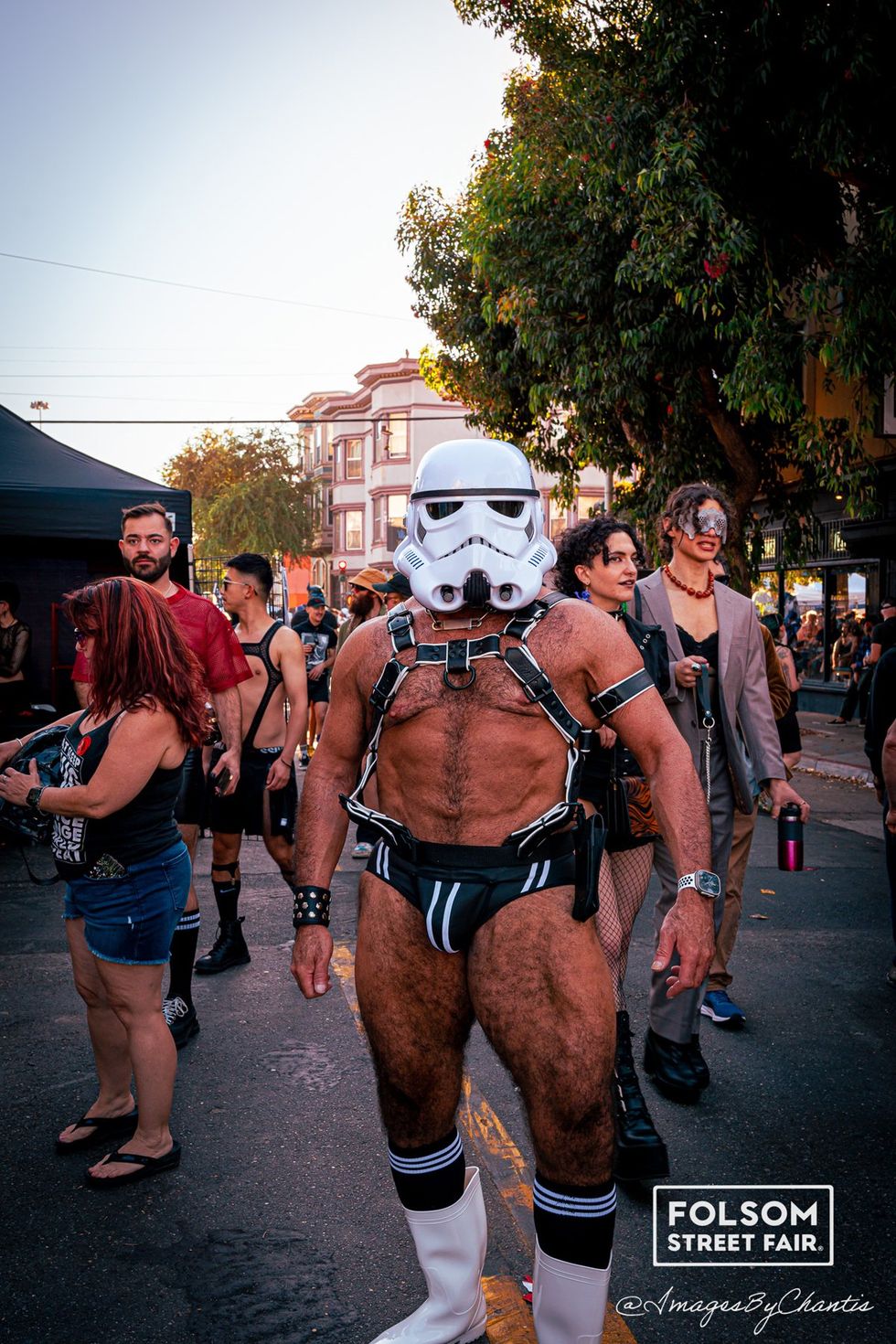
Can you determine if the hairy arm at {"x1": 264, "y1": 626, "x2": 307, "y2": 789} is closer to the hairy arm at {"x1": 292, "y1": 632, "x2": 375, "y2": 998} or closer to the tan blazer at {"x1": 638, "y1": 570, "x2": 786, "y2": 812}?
the tan blazer at {"x1": 638, "y1": 570, "x2": 786, "y2": 812}

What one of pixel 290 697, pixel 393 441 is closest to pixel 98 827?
pixel 290 697

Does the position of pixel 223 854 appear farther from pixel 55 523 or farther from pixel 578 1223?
pixel 55 523

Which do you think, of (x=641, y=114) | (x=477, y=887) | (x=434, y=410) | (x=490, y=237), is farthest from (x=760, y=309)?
(x=434, y=410)

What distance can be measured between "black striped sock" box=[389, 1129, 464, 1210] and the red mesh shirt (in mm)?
3022

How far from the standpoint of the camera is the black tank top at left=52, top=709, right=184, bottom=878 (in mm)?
3689

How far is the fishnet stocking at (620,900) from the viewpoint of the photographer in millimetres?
3711

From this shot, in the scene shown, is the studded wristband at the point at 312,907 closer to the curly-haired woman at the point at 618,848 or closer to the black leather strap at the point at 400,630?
the black leather strap at the point at 400,630

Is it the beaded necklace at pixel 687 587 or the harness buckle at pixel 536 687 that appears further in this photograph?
the beaded necklace at pixel 687 587

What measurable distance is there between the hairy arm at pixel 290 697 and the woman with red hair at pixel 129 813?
2.07m

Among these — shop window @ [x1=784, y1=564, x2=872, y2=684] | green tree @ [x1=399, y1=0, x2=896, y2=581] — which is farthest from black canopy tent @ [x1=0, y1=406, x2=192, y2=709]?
shop window @ [x1=784, y1=564, x2=872, y2=684]

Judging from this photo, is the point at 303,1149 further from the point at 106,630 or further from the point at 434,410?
the point at 434,410

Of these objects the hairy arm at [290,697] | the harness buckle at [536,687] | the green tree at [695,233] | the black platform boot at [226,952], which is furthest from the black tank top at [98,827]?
the green tree at [695,233]

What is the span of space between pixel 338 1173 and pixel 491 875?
66.6 inches

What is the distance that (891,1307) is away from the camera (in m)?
2.97
